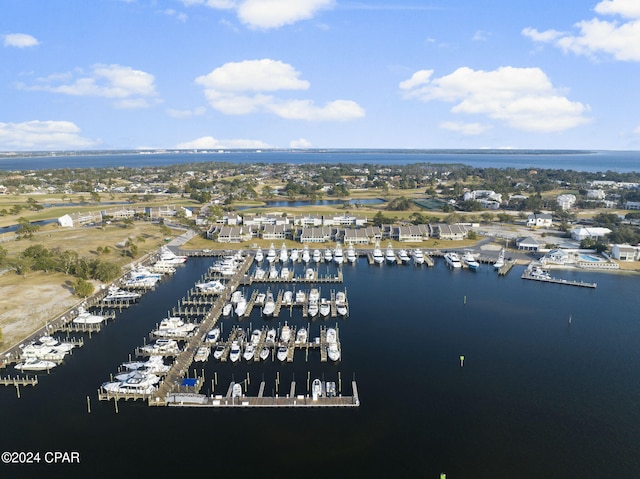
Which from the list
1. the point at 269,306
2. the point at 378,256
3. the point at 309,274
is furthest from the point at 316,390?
the point at 378,256

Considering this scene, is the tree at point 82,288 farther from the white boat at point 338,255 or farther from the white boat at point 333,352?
the white boat at point 338,255

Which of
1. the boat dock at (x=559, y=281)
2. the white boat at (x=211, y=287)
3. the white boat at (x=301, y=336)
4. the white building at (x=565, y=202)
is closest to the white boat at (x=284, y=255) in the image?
the white boat at (x=211, y=287)

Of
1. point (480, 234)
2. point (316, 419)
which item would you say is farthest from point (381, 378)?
point (480, 234)

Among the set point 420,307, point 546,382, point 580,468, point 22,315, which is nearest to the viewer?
point 580,468

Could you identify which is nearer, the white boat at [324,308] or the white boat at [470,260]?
the white boat at [324,308]

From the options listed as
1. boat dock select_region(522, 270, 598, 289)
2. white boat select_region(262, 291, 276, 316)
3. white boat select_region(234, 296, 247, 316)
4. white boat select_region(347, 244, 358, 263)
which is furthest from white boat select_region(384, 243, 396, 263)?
white boat select_region(234, 296, 247, 316)

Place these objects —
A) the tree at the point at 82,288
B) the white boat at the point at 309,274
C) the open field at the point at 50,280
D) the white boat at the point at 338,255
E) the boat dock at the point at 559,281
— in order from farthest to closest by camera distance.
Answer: the white boat at the point at 338,255 → the white boat at the point at 309,274 → the boat dock at the point at 559,281 → the tree at the point at 82,288 → the open field at the point at 50,280

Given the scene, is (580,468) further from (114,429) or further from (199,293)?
(199,293)
